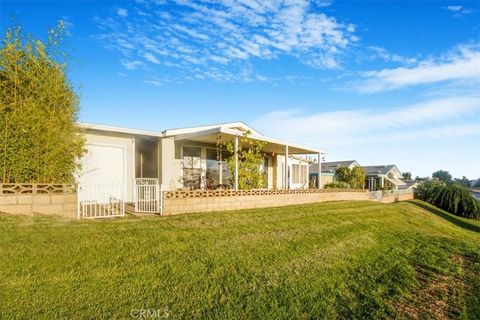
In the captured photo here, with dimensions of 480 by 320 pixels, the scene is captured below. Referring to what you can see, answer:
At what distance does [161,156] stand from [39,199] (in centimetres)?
569

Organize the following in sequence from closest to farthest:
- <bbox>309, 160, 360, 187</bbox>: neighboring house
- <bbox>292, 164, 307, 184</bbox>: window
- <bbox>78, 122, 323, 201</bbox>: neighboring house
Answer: <bbox>78, 122, 323, 201</bbox>: neighboring house → <bbox>292, 164, 307, 184</bbox>: window → <bbox>309, 160, 360, 187</bbox>: neighboring house

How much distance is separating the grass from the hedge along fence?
57 cm

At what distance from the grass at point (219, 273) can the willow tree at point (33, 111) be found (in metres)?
1.43

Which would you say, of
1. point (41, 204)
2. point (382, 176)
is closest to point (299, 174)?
point (41, 204)

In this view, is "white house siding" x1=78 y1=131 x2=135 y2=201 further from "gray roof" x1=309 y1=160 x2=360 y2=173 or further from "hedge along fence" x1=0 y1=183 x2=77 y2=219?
"gray roof" x1=309 y1=160 x2=360 y2=173

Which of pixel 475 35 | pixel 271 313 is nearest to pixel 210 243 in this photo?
pixel 271 313

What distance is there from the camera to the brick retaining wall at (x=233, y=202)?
369 inches

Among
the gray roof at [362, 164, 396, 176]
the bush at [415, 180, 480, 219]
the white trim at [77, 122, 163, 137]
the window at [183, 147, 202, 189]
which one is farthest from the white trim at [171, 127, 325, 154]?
the gray roof at [362, 164, 396, 176]

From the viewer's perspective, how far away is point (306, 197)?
51.4 feet

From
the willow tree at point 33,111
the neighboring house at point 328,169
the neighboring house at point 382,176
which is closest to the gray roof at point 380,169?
the neighboring house at point 382,176

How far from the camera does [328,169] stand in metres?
41.8

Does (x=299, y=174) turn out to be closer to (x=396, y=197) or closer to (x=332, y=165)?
(x=396, y=197)

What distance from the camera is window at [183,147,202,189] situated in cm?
1397

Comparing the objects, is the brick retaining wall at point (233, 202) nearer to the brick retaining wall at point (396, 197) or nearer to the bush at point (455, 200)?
the brick retaining wall at point (396, 197)
